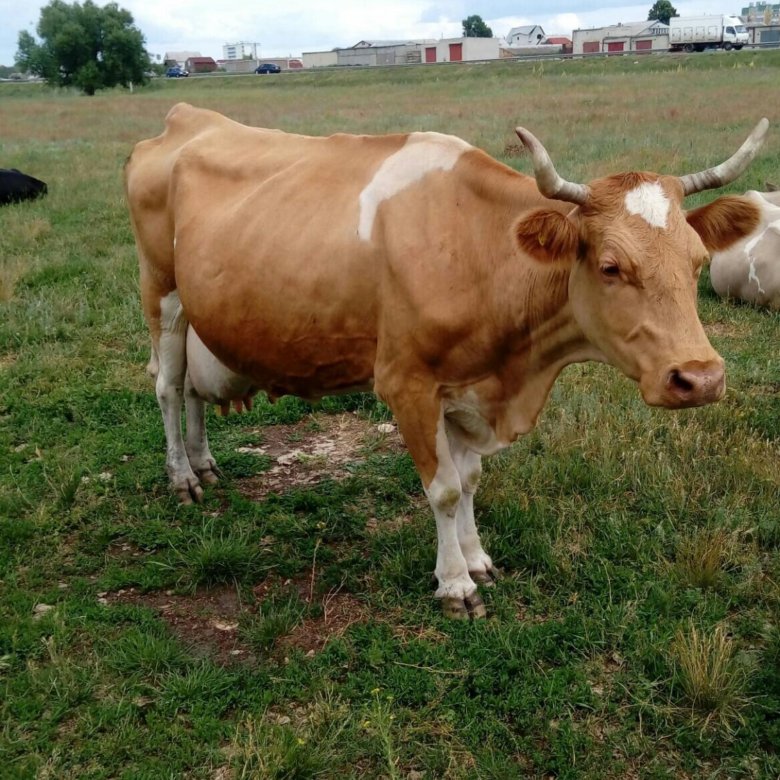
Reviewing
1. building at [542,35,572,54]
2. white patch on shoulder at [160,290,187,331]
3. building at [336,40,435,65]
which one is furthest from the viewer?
building at [542,35,572,54]

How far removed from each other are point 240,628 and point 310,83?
195 feet

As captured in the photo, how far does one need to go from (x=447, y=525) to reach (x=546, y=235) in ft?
5.13

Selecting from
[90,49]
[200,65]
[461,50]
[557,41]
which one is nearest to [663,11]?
[557,41]

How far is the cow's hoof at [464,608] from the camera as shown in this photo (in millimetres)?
4012

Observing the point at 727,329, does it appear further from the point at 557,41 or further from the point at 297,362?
the point at 557,41

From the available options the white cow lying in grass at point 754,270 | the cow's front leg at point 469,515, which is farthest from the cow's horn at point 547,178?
the white cow lying in grass at point 754,270

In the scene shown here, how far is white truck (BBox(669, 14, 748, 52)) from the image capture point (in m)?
75.3

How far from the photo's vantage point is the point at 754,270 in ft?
25.1

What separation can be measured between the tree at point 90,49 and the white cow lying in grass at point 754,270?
64.9 metres

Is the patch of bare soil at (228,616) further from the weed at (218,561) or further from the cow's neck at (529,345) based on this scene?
the cow's neck at (529,345)

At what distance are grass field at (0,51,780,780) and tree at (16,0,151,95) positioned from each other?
64048 millimetres

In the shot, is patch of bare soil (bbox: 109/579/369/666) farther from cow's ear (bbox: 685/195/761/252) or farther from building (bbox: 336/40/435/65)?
building (bbox: 336/40/435/65)

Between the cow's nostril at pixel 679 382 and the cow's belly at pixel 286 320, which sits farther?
the cow's belly at pixel 286 320

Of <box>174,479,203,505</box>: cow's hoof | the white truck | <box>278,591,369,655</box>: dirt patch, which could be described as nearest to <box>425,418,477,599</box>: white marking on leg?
<box>278,591,369,655</box>: dirt patch
